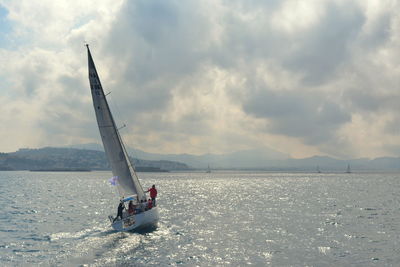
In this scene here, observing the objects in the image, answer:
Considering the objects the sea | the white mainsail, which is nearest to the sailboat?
the white mainsail

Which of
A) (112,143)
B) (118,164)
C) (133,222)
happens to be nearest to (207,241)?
(133,222)

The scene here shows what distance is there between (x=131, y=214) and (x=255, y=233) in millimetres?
11348

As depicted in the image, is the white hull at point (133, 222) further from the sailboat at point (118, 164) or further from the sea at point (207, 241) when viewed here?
the sea at point (207, 241)

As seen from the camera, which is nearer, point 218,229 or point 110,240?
point 110,240

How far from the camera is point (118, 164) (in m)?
34.7

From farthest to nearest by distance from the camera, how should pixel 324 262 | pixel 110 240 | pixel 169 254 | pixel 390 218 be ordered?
pixel 390 218
pixel 110 240
pixel 169 254
pixel 324 262

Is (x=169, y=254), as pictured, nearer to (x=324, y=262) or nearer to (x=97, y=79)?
(x=324, y=262)

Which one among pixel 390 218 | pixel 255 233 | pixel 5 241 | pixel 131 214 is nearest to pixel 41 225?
pixel 5 241

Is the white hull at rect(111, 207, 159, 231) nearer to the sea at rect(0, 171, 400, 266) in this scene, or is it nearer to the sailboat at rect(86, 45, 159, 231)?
the sailboat at rect(86, 45, 159, 231)

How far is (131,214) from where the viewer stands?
111ft

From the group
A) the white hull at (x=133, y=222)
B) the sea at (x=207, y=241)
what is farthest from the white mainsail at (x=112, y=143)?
the sea at (x=207, y=241)

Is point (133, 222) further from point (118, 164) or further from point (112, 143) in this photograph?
point (112, 143)

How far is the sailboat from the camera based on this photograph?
33312 millimetres

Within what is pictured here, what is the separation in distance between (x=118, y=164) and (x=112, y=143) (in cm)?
196
